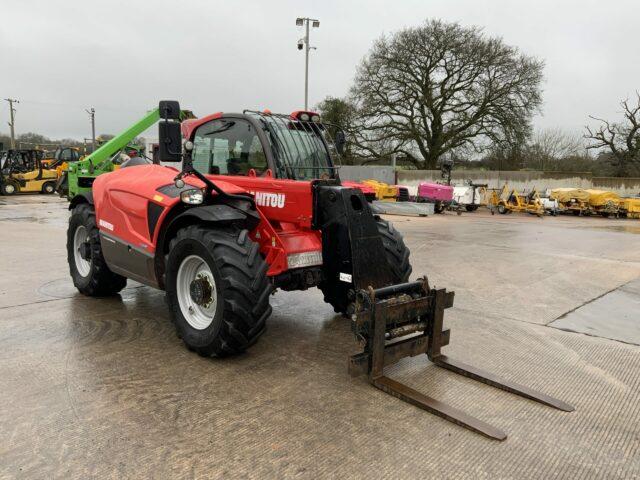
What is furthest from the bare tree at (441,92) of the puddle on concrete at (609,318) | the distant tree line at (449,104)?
the puddle on concrete at (609,318)

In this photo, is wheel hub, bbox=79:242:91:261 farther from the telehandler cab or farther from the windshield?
the windshield

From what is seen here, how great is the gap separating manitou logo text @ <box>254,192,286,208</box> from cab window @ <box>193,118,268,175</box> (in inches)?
9.7

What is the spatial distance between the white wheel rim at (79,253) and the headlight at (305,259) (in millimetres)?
3236

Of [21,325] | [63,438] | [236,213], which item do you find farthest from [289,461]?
[21,325]

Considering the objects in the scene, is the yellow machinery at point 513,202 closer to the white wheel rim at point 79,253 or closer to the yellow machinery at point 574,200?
the yellow machinery at point 574,200

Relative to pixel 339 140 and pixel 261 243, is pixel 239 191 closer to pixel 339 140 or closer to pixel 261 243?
pixel 261 243

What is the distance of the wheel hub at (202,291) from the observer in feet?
13.8

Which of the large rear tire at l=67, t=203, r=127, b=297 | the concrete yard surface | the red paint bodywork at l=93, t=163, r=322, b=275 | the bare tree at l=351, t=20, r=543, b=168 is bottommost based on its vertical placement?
the concrete yard surface

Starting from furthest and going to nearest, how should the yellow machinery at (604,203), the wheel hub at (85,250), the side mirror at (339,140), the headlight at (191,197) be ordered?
the yellow machinery at (604,203) < the wheel hub at (85,250) < the side mirror at (339,140) < the headlight at (191,197)

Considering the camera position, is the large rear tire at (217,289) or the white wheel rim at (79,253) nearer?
the large rear tire at (217,289)

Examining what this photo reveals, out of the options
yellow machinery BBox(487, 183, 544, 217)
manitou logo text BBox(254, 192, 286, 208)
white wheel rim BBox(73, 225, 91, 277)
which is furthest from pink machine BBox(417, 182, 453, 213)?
manitou logo text BBox(254, 192, 286, 208)

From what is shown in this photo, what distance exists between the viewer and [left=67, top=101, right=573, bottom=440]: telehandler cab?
3.76 m

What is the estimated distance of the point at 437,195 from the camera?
23281 mm

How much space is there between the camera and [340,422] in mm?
3184
